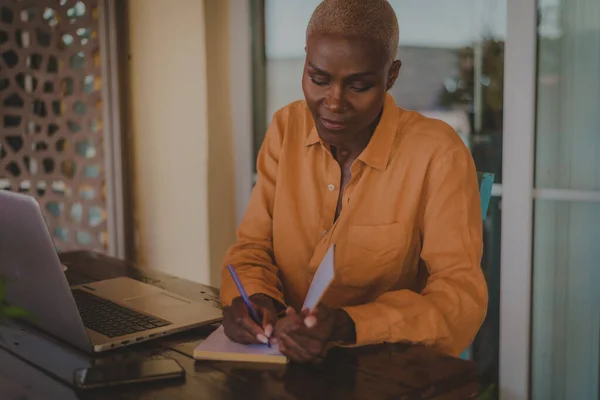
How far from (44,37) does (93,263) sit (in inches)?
69.2

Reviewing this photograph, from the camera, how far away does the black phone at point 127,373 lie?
1.16 metres

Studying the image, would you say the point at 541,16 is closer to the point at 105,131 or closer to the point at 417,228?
the point at 417,228

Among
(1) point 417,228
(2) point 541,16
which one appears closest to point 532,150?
(2) point 541,16

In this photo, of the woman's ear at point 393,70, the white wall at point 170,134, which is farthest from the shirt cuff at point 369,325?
the white wall at point 170,134

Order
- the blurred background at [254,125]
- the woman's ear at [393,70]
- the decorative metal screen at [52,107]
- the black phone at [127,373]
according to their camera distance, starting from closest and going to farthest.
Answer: the black phone at [127,373] → the woman's ear at [393,70] → the blurred background at [254,125] → the decorative metal screen at [52,107]

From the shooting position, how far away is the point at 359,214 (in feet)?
5.60

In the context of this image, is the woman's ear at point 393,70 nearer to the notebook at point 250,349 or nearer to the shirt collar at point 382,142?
the shirt collar at point 382,142

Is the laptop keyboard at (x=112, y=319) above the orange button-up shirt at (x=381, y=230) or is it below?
below

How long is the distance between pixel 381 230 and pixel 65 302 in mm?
740

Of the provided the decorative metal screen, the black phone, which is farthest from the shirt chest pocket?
the decorative metal screen

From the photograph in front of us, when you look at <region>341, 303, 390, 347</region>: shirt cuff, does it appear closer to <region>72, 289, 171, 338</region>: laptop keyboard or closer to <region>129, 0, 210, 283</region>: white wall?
<region>72, 289, 171, 338</region>: laptop keyboard

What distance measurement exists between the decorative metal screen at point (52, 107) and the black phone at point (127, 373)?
2.27 m

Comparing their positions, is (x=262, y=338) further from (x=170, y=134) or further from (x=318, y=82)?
(x=170, y=134)

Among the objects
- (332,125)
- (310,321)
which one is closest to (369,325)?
(310,321)
